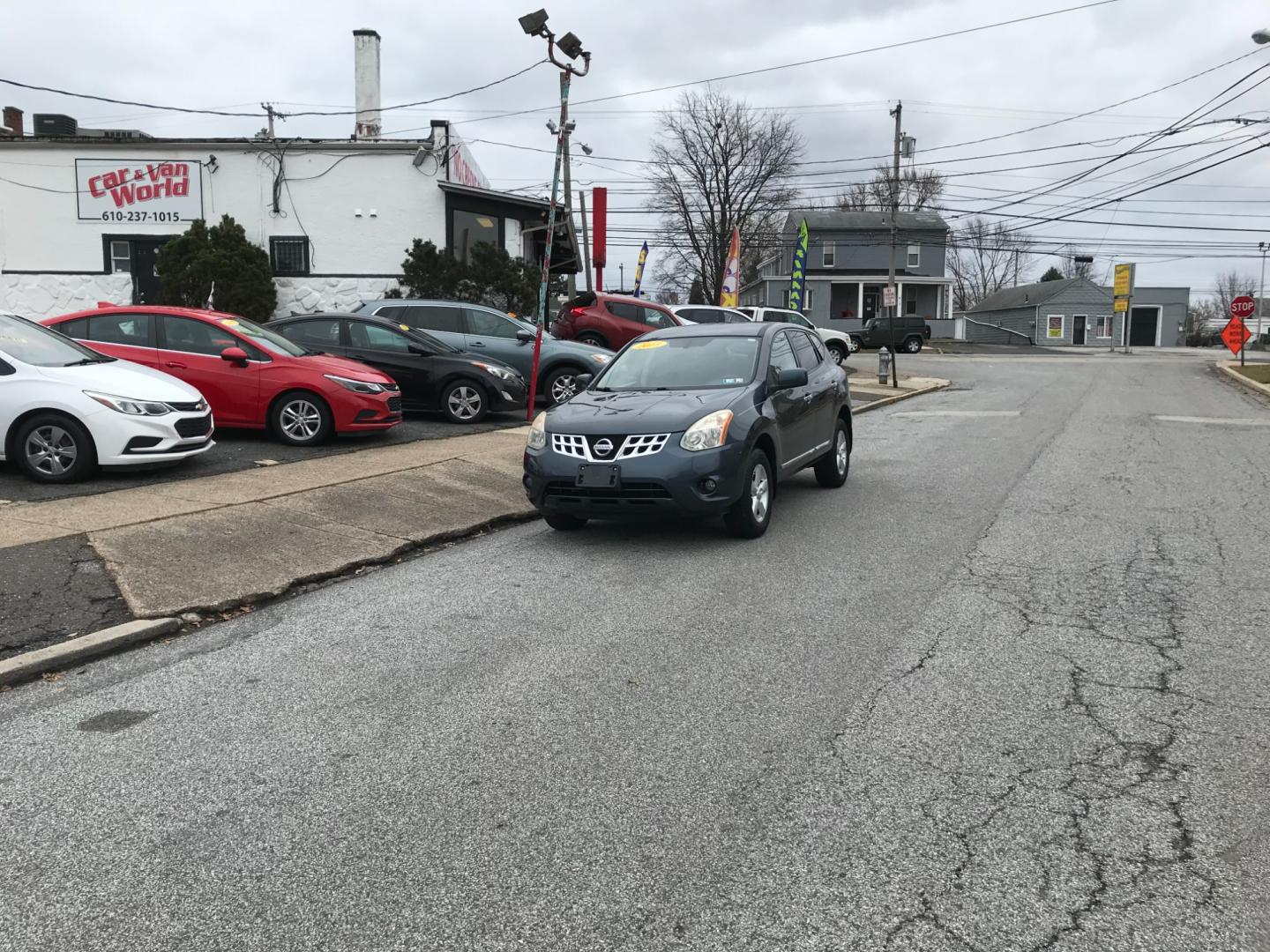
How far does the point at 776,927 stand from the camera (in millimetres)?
2809

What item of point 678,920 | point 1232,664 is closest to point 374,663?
point 678,920

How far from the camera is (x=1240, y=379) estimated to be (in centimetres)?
2673

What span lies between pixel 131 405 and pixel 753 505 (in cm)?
558

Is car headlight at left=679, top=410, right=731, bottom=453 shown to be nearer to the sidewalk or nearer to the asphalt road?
the asphalt road

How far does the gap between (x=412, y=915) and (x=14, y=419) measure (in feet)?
25.5

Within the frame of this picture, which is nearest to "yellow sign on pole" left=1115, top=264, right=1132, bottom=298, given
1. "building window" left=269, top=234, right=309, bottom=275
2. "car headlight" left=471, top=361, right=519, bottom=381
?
"building window" left=269, top=234, right=309, bottom=275

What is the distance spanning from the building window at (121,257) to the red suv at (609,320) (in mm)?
11445

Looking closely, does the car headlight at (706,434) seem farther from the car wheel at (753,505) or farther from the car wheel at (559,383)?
the car wheel at (559,383)

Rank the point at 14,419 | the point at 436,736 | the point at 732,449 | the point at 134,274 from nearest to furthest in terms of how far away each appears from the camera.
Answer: the point at 436,736, the point at 732,449, the point at 14,419, the point at 134,274

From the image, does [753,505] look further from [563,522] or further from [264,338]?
[264,338]

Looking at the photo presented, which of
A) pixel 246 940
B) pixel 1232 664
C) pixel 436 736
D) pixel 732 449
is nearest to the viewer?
pixel 246 940

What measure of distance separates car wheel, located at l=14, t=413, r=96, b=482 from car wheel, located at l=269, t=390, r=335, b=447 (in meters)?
2.82

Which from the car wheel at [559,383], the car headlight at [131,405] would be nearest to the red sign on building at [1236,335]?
the car wheel at [559,383]

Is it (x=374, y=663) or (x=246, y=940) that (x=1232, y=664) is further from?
(x=246, y=940)
